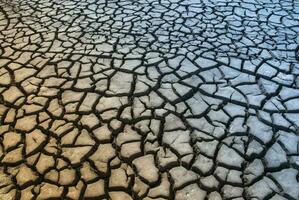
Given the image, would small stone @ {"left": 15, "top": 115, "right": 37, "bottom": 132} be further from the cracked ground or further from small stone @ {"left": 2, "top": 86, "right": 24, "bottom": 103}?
small stone @ {"left": 2, "top": 86, "right": 24, "bottom": 103}

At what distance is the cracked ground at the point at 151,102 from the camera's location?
222 centimetres

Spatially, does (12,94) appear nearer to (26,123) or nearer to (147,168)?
(26,123)

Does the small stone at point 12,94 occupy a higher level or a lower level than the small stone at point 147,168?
higher

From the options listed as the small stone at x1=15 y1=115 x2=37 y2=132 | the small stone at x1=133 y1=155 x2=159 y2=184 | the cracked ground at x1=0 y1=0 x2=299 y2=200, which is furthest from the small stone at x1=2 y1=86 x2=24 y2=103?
the small stone at x1=133 y1=155 x2=159 y2=184

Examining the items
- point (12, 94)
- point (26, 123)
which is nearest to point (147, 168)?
point (26, 123)

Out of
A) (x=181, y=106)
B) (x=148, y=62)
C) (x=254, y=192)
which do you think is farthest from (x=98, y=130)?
(x=254, y=192)

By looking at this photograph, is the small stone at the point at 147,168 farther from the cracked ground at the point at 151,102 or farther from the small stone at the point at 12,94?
the small stone at the point at 12,94

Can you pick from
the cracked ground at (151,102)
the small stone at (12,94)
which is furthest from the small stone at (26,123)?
the small stone at (12,94)

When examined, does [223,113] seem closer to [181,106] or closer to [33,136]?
[181,106]

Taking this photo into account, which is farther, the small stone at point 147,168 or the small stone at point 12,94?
the small stone at point 12,94

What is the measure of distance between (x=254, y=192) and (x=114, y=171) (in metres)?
0.88

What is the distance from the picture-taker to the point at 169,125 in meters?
2.59

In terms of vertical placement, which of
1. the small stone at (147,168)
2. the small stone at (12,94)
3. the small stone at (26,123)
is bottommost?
the small stone at (147,168)

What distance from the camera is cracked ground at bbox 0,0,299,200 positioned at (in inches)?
87.5
